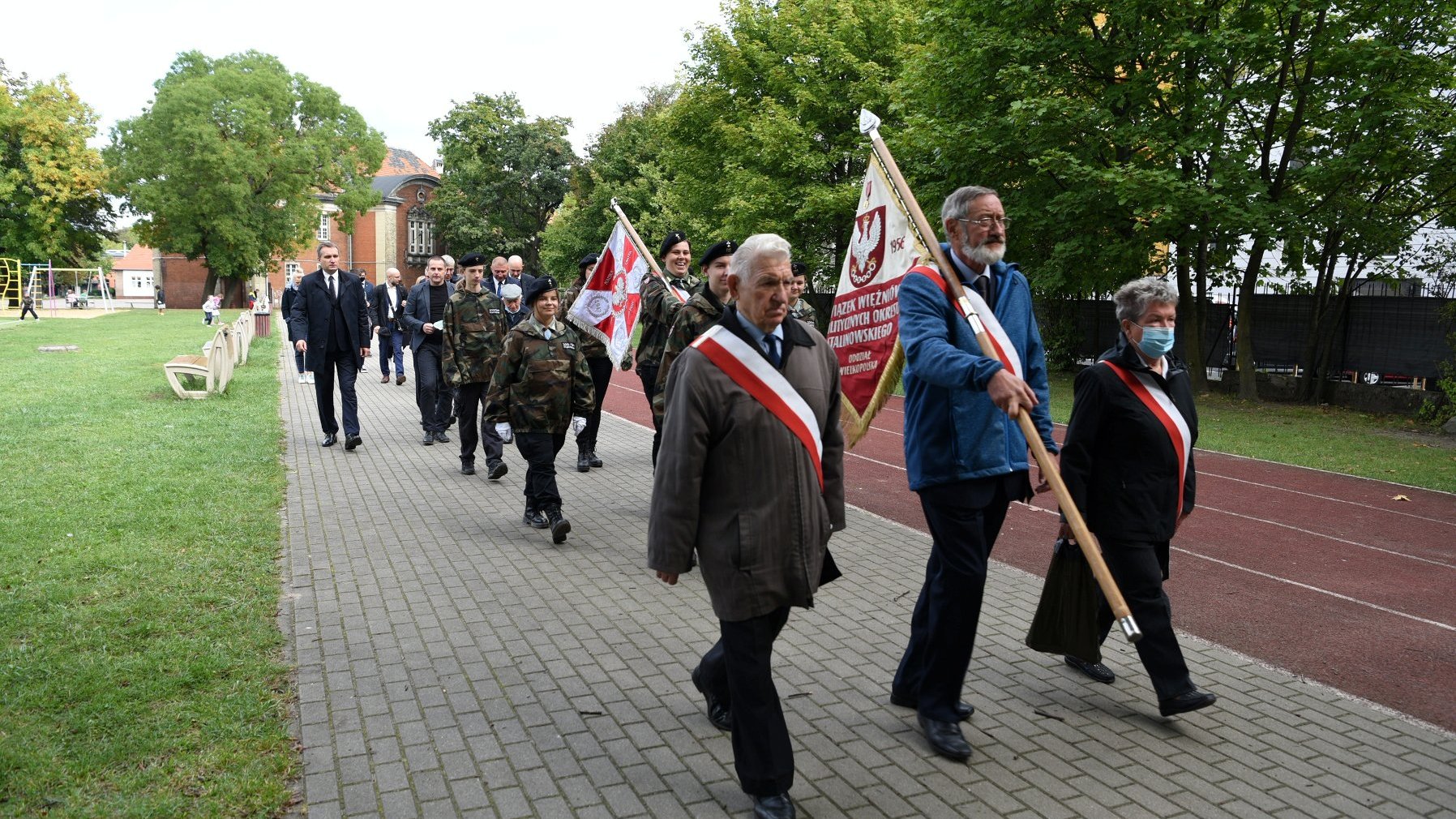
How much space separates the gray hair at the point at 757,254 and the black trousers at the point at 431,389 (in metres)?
9.82

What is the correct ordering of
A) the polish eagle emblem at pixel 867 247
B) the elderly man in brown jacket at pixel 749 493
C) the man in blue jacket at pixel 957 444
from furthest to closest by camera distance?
the polish eagle emblem at pixel 867 247, the man in blue jacket at pixel 957 444, the elderly man in brown jacket at pixel 749 493

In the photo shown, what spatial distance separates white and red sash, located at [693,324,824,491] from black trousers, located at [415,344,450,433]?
9.87 meters

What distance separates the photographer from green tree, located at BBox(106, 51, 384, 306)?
65.9 metres

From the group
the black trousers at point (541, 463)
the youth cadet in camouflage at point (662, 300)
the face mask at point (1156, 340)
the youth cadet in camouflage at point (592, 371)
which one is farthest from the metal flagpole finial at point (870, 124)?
the youth cadet in camouflage at point (592, 371)

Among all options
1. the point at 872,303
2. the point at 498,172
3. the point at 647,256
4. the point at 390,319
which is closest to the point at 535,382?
the point at 647,256

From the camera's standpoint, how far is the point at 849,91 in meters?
31.4

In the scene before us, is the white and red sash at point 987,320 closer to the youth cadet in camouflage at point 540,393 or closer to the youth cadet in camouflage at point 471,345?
the youth cadet in camouflage at point 540,393

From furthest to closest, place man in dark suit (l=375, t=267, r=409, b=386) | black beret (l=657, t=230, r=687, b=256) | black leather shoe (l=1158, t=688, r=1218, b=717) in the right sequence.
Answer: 1. man in dark suit (l=375, t=267, r=409, b=386)
2. black beret (l=657, t=230, r=687, b=256)
3. black leather shoe (l=1158, t=688, r=1218, b=717)

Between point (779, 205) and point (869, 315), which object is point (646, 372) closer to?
point (869, 315)

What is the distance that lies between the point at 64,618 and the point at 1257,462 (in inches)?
469

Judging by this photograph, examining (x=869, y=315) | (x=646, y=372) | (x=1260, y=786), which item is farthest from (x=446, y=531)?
(x=1260, y=786)

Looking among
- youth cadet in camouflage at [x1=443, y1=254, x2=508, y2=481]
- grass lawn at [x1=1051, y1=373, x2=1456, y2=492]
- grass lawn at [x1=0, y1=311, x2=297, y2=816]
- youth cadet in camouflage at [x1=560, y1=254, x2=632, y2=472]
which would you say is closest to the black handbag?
grass lawn at [x1=0, y1=311, x2=297, y2=816]

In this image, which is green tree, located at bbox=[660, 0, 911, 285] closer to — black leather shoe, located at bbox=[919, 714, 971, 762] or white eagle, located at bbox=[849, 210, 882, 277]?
white eagle, located at bbox=[849, 210, 882, 277]

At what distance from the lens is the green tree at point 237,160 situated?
65875mm
